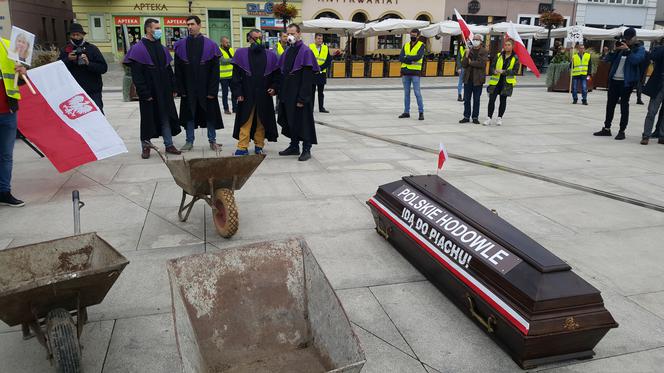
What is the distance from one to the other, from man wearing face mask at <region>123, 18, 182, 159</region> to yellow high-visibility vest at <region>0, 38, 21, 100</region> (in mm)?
2112

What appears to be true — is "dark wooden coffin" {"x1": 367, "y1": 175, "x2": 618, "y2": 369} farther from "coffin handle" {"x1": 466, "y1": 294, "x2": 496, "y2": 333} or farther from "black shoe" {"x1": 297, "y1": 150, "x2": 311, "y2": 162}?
"black shoe" {"x1": 297, "y1": 150, "x2": 311, "y2": 162}

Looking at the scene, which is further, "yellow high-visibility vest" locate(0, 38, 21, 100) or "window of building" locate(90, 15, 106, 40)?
"window of building" locate(90, 15, 106, 40)

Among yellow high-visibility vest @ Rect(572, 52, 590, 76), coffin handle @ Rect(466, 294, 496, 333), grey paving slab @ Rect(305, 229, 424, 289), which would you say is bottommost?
grey paving slab @ Rect(305, 229, 424, 289)

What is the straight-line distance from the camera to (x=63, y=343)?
2693mm

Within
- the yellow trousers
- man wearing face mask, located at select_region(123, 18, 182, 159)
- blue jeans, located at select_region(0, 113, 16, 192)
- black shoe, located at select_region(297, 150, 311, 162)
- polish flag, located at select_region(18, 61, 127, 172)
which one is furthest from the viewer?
black shoe, located at select_region(297, 150, 311, 162)

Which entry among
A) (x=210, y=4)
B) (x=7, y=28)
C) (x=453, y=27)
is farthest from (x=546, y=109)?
(x=7, y=28)

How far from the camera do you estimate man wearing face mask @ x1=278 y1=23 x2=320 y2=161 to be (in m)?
7.66

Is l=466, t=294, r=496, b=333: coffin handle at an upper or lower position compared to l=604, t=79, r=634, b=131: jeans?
lower

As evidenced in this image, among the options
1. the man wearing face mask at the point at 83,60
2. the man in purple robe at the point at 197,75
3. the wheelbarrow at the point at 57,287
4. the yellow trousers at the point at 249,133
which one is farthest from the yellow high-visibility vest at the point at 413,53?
the wheelbarrow at the point at 57,287

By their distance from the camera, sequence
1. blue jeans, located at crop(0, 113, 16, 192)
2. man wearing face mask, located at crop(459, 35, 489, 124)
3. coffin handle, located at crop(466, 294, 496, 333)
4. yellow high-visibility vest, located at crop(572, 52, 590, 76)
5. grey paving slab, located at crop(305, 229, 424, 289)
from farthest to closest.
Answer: yellow high-visibility vest, located at crop(572, 52, 590, 76) < man wearing face mask, located at crop(459, 35, 489, 124) < blue jeans, located at crop(0, 113, 16, 192) < grey paving slab, located at crop(305, 229, 424, 289) < coffin handle, located at crop(466, 294, 496, 333)

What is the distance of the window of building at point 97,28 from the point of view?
1225 inches

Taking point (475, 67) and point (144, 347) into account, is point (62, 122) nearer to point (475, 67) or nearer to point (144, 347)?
point (144, 347)

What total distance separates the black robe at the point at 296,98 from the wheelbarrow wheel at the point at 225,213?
3.27 m

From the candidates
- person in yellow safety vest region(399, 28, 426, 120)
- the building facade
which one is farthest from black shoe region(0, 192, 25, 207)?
the building facade
